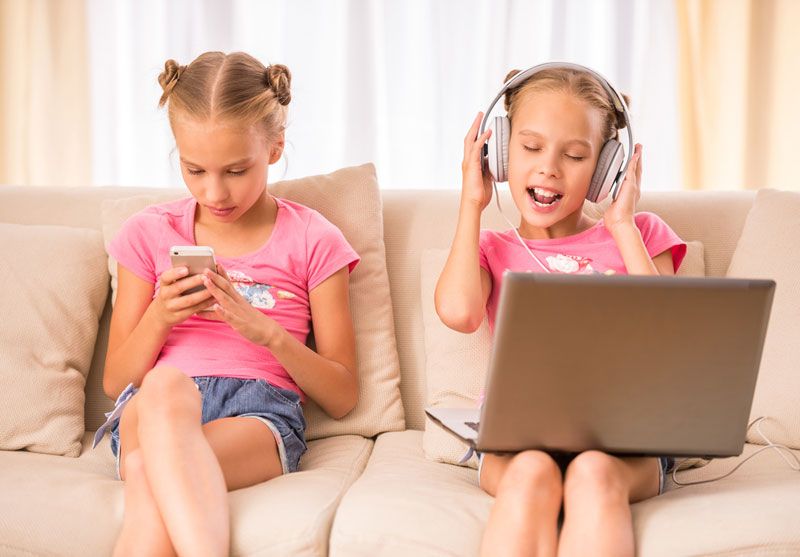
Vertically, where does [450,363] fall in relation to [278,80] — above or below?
below

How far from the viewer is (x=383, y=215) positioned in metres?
2.12

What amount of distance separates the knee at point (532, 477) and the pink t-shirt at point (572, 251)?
0.51 m

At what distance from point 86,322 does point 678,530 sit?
1.27m

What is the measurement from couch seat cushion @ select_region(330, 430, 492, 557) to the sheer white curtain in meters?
1.51

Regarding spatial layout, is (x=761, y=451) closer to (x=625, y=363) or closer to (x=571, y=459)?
(x=571, y=459)

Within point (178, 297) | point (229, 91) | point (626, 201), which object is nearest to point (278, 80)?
point (229, 91)

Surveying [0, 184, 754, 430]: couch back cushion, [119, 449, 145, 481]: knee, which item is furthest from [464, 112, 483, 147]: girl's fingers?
[119, 449, 145, 481]: knee

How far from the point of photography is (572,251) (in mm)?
1791

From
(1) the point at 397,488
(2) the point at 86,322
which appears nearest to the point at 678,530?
(1) the point at 397,488

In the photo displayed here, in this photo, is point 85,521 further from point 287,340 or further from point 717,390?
point 717,390

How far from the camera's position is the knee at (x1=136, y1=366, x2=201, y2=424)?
1425 millimetres

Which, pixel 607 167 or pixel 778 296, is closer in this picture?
pixel 607 167

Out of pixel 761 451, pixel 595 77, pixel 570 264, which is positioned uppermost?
pixel 595 77

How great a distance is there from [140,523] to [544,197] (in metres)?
0.92
